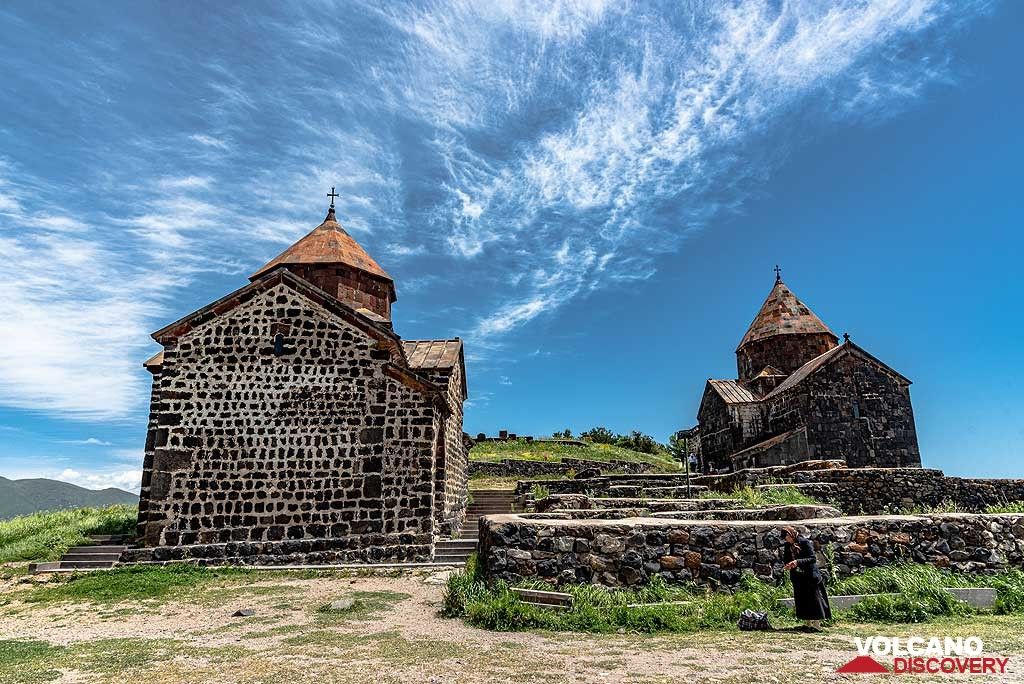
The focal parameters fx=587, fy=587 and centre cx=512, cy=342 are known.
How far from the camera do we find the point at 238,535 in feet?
43.7

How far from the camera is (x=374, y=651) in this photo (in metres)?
6.09

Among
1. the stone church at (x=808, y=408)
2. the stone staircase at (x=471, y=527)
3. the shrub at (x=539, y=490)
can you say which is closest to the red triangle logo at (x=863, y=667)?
the stone staircase at (x=471, y=527)

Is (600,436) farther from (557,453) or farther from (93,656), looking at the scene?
(93,656)

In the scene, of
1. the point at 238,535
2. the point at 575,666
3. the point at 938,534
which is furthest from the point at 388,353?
the point at 938,534

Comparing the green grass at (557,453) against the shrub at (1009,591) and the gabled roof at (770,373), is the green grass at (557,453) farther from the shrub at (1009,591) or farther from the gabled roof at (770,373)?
the shrub at (1009,591)

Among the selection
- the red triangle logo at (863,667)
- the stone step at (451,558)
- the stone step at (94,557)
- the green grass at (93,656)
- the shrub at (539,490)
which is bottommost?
the green grass at (93,656)

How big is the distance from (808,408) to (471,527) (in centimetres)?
1336

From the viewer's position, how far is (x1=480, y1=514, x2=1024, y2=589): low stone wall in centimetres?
752

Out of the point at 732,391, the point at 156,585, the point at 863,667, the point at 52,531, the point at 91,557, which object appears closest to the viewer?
the point at 863,667

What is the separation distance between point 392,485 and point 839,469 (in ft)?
40.3

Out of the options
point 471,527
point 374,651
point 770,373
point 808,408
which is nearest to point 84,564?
point 471,527

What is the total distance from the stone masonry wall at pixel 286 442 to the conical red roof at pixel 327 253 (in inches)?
194

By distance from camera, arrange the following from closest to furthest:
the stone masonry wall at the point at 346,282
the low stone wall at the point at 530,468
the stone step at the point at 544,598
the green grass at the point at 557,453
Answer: the stone step at the point at 544,598 → the stone masonry wall at the point at 346,282 → the low stone wall at the point at 530,468 → the green grass at the point at 557,453

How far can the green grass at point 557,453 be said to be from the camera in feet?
125
